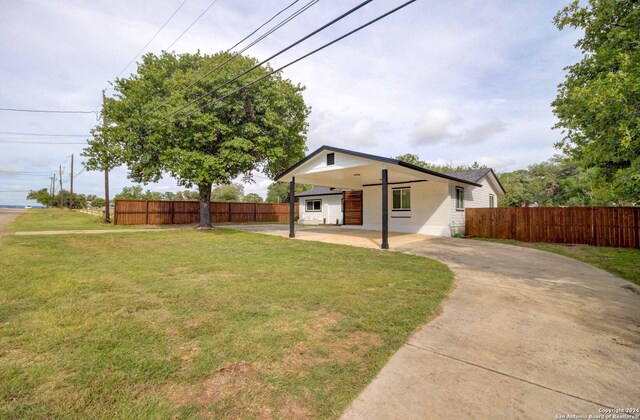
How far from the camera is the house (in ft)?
35.9

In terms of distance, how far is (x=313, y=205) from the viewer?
2566cm

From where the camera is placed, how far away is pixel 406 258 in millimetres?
7648

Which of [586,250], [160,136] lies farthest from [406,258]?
[160,136]

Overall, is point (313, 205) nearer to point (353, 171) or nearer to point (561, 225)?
point (353, 171)

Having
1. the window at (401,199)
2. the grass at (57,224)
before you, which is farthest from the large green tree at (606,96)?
the grass at (57,224)

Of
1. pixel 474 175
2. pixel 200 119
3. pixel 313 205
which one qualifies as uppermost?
pixel 200 119

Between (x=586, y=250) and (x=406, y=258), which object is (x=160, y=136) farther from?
(x=586, y=250)

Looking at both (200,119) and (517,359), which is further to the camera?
(200,119)

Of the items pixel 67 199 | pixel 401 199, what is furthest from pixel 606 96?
pixel 67 199

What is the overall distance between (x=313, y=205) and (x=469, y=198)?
13.5 m

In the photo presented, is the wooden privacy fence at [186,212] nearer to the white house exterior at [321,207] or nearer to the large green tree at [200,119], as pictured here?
the white house exterior at [321,207]

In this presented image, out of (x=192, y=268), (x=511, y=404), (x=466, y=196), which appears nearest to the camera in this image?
(x=511, y=404)

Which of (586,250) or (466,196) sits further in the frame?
(466,196)

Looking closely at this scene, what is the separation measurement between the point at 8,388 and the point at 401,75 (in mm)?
11463
